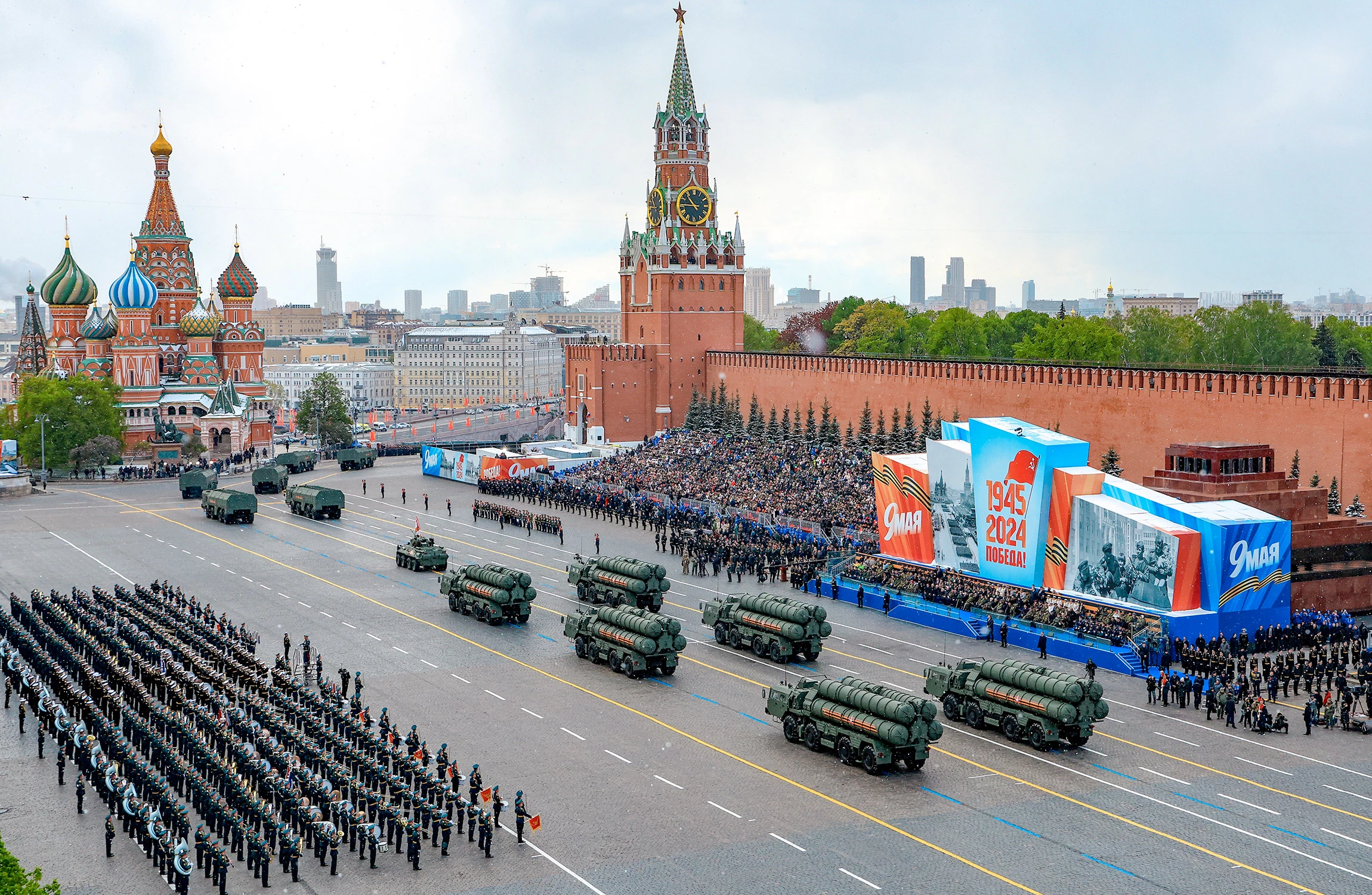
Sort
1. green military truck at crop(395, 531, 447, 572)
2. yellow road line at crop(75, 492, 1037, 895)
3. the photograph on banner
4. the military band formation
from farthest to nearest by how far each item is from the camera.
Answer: green military truck at crop(395, 531, 447, 572) < the photograph on banner < the military band formation < yellow road line at crop(75, 492, 1037, 895)

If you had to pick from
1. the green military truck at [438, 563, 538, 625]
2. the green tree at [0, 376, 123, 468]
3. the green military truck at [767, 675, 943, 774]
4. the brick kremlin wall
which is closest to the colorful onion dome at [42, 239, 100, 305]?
the green tree at [0, 376, 123, 468]

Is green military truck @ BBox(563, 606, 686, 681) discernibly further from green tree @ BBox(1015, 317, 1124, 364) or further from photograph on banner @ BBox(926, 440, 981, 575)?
green tree @ BBox(1015, 317, 1124, 364)

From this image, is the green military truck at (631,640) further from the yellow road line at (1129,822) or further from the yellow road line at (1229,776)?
the yellow road line at (1229,776)

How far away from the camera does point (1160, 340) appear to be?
83.3 m

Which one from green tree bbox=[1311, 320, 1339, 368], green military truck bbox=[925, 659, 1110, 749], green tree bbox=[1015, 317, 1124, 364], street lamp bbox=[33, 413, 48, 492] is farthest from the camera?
green tree bbox=[1015, 317, 1124, 364]

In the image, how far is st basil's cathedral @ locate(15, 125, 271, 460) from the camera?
95.5m

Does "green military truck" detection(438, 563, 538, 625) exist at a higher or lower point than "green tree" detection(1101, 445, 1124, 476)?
lower

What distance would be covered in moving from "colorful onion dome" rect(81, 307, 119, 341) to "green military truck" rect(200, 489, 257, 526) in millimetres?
41923

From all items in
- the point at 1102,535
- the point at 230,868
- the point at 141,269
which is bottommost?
the point at 230,868

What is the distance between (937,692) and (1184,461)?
1491 cm

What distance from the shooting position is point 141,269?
4131 inches

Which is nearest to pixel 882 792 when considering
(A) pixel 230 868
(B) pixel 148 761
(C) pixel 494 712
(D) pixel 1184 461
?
(C) pixel 494 712

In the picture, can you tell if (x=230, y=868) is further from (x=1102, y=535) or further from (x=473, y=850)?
(x=1102, y=535)

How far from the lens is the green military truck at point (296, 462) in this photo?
8406 centimetres
